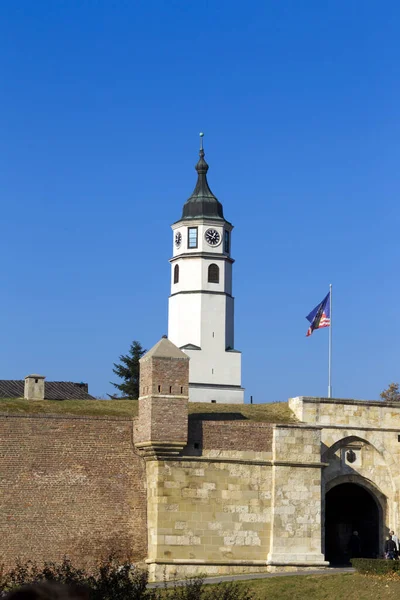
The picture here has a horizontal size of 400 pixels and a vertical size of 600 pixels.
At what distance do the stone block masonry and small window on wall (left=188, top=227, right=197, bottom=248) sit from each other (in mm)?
40165

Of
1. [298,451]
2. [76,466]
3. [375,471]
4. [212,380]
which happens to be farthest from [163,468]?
[212,380]

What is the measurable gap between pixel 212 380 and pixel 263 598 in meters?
42.5

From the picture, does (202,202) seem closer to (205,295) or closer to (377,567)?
(205,295)

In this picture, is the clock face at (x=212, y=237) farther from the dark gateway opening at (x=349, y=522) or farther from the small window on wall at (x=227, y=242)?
the dark gateway opening at (x=349, y=522)

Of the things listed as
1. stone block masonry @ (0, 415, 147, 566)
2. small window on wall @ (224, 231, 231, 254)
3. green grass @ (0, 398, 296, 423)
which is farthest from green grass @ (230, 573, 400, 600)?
small window on wall @ (224, 231, 231, 254)

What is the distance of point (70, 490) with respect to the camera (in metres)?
28.2

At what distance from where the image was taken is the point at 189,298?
224 ft

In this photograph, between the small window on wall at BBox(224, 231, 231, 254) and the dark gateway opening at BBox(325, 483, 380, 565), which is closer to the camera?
the dark gateway opening at BBox(325, 483, 380, 565)

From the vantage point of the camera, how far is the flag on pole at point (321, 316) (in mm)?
37156

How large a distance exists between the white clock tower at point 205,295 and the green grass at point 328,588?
4037 cm

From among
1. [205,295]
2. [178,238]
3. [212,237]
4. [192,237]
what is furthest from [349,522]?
[178,238]

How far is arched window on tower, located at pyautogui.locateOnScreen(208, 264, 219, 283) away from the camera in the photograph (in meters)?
68.2

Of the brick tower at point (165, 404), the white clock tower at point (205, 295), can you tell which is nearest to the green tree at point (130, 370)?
the white clock tower at point (205, 295)

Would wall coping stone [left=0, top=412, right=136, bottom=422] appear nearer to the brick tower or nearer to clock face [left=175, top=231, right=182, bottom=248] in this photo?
the brick tower
